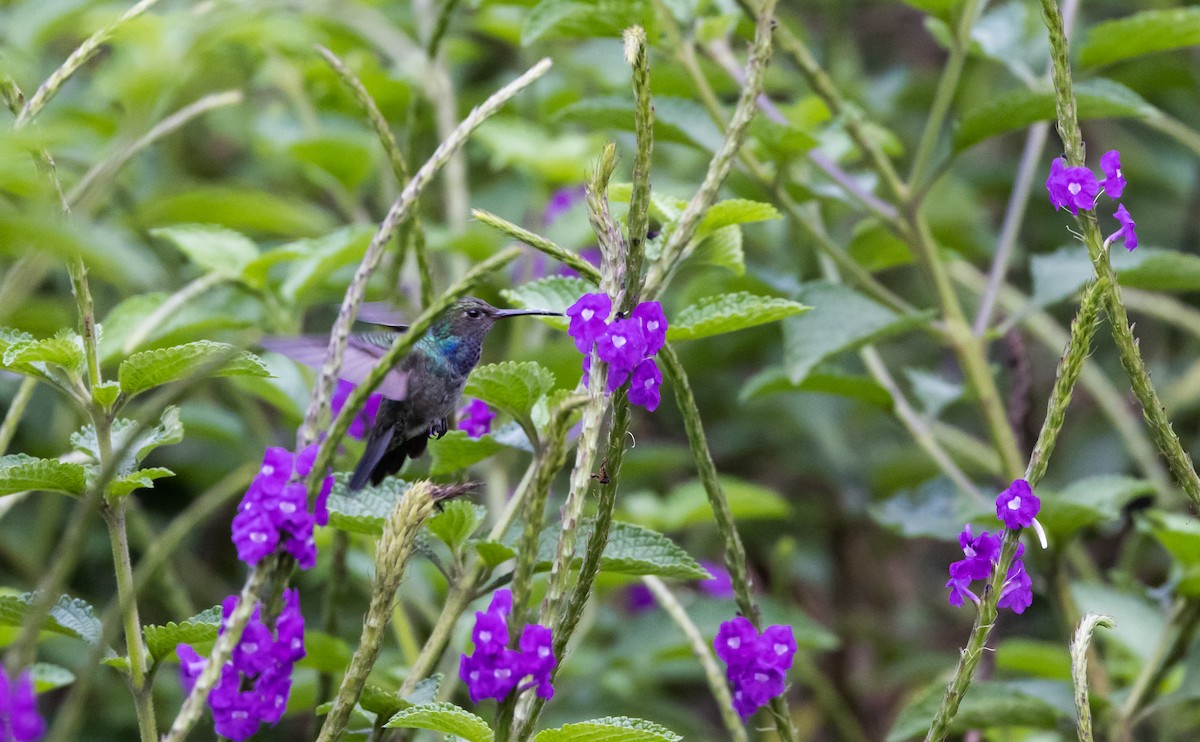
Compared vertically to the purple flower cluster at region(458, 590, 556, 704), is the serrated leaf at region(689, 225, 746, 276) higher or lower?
higher

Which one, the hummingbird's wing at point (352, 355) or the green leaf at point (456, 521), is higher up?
the hummingbird's wing at point (352, 355)

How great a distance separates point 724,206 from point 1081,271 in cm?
95

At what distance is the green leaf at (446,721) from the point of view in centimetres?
88

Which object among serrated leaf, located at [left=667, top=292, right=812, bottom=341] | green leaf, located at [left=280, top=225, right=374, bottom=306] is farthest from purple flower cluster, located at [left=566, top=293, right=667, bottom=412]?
green leaf, located at [left=280, top=225, right=374, bottom=306]

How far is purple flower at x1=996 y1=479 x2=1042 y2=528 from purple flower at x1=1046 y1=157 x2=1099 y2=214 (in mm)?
234

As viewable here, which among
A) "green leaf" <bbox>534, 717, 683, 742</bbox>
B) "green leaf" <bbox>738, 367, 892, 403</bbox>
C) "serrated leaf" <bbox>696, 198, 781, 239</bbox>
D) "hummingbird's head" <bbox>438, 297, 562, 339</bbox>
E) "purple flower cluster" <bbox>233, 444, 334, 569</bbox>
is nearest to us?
"purple flower cluster" <bbox>233, 444, 334, 569</bbox>

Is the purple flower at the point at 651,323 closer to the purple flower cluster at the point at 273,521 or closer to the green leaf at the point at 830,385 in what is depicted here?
the purple flower cluster at the point at 273,521

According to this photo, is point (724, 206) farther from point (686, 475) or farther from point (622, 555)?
point (686, 475)

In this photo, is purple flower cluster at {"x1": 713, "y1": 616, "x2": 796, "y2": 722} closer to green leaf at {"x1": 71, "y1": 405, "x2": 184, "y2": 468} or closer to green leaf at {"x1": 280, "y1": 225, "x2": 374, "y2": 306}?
green leaf at {"x1": 71, "y1": 405, "x2": 184, "y2": 468}

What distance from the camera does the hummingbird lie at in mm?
1312

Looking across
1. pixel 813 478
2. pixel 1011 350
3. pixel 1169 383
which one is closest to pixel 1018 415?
pixel 1011 350

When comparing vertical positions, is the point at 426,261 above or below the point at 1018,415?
below

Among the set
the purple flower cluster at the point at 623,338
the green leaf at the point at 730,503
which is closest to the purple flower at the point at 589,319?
the purple flower cluster at the point at 623,338

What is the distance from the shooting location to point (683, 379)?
998 mm
